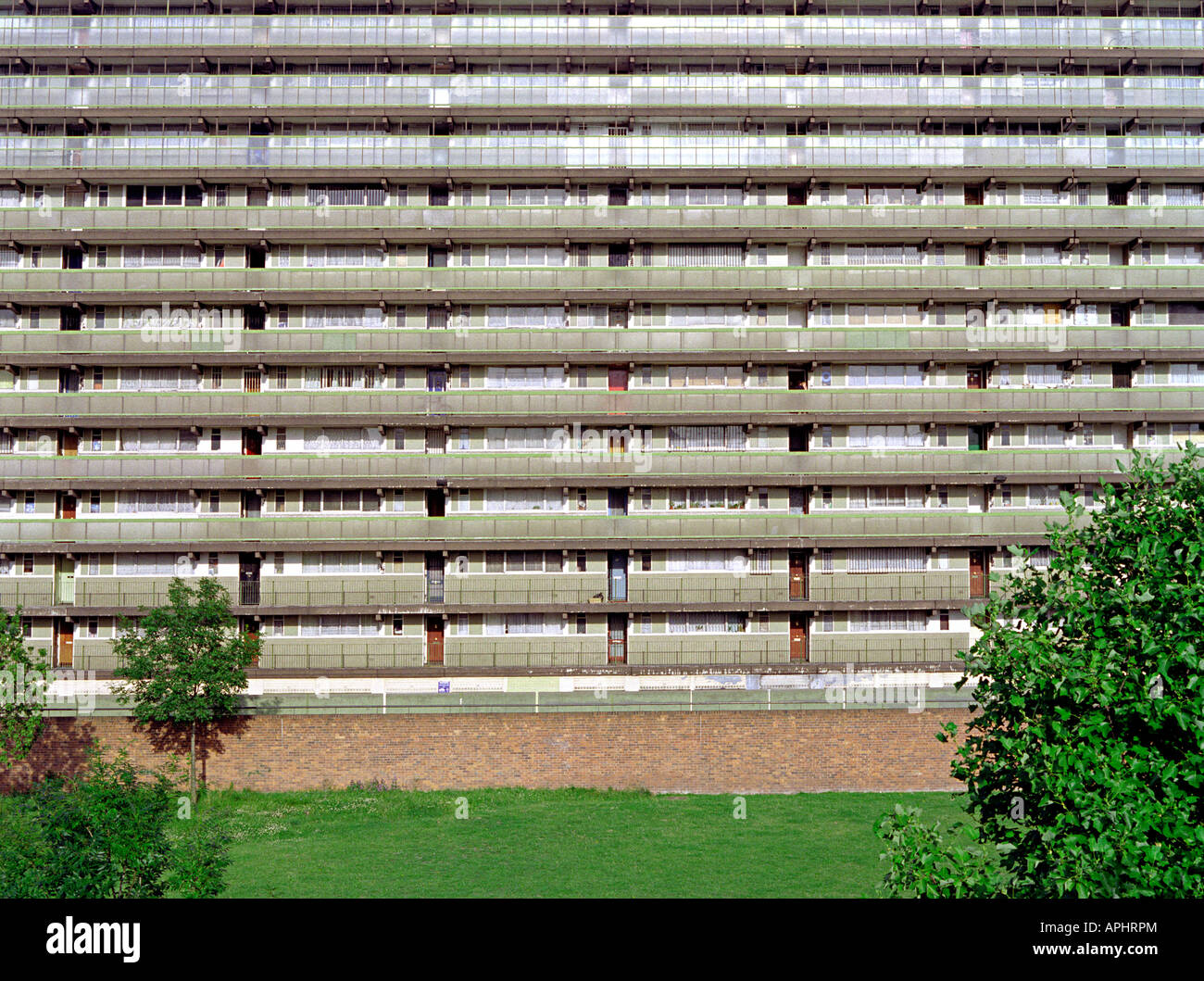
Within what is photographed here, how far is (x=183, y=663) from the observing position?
33.3 metres

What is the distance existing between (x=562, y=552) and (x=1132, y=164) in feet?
103

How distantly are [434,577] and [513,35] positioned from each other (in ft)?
81.5

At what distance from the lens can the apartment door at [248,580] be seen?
3997 centimetres

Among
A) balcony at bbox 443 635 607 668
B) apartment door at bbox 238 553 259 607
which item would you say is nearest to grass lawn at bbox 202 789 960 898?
balcony at bbox 443 635 607 668

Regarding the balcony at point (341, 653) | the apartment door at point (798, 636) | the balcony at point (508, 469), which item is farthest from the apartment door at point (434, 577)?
the apartment door at point (798, 636)

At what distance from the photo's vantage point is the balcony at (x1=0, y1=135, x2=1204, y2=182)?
133ft

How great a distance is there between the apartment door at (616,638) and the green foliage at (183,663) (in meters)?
15.0

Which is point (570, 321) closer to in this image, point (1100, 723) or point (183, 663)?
point (183, 663)

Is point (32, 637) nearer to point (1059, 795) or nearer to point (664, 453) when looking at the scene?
point (664, 453)

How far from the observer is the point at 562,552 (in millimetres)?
40312

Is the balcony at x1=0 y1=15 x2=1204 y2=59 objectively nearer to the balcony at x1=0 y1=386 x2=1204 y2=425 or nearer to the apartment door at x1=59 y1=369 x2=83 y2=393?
the apartment door at x1=59 y1=369 x2=83 y2=393

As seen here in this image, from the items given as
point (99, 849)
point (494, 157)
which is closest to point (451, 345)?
point (494, 157)

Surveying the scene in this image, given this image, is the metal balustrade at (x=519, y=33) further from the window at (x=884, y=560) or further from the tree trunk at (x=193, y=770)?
the tree trunk at (x=193, y=770)

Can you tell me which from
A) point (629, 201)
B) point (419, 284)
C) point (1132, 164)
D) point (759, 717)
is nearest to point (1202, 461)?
point (1132, 164)
